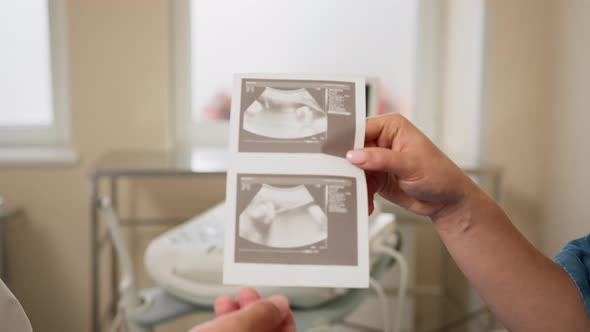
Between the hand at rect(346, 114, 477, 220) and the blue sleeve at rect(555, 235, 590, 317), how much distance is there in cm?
20

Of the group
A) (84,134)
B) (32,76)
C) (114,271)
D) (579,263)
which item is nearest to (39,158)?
(84,134)

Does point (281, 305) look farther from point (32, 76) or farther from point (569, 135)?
point (32, 76)

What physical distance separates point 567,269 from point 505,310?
4.5 inches

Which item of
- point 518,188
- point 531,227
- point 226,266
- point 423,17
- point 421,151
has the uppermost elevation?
point 423,17

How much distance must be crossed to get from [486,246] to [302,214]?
27cm

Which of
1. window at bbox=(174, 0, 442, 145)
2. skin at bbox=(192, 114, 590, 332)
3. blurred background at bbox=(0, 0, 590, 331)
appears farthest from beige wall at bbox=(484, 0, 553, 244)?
skin at bbox=(192, 114, 590, 332)

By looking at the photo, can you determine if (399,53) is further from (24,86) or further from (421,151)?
(421,151)

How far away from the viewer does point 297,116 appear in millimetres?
780

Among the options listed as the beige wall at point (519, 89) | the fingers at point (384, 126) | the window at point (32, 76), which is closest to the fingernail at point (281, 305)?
the fingers at point (384, 126)

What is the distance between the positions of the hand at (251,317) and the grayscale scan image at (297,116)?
218mm

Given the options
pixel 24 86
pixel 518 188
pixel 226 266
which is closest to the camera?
pixel 226 266

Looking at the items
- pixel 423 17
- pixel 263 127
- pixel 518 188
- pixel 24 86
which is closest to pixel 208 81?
pixel 24 86

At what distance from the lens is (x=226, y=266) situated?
741 millimetres

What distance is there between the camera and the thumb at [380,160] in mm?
726
